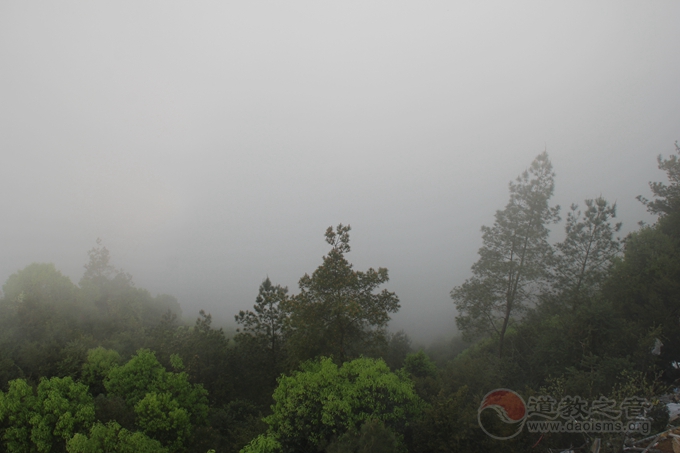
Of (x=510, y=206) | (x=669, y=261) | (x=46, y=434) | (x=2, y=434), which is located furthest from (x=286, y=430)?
(x=669, y=261)

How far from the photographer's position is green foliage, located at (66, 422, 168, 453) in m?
16.6

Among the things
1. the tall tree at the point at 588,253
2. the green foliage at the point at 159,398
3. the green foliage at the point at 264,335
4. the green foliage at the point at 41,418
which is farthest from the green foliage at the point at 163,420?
the tall tree at the point at 588,253

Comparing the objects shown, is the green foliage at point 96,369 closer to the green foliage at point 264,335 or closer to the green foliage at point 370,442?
the green foliage at point 264,335

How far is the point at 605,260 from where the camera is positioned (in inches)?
1110

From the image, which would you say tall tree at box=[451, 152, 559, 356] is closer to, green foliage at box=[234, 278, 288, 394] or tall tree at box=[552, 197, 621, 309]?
tall tree at box=[552, 197, 621, 309]

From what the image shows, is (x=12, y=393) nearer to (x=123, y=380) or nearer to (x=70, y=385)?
(x=70, y=385)

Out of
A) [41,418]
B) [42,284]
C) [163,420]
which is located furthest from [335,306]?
[42,284]

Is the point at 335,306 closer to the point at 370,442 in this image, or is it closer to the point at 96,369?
the point at 370,442

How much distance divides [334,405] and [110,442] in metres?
12.4

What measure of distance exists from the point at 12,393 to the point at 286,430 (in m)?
17.1

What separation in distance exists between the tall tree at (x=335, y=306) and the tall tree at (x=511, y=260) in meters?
8.90

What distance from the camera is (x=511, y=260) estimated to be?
2753 cm

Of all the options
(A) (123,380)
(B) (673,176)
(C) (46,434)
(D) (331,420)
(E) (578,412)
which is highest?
(B) (673,176)

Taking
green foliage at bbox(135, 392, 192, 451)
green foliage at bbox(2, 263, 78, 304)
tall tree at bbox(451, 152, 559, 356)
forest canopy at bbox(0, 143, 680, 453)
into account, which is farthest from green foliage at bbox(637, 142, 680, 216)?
green foliage at bbox(2, 263, 78, 304)
